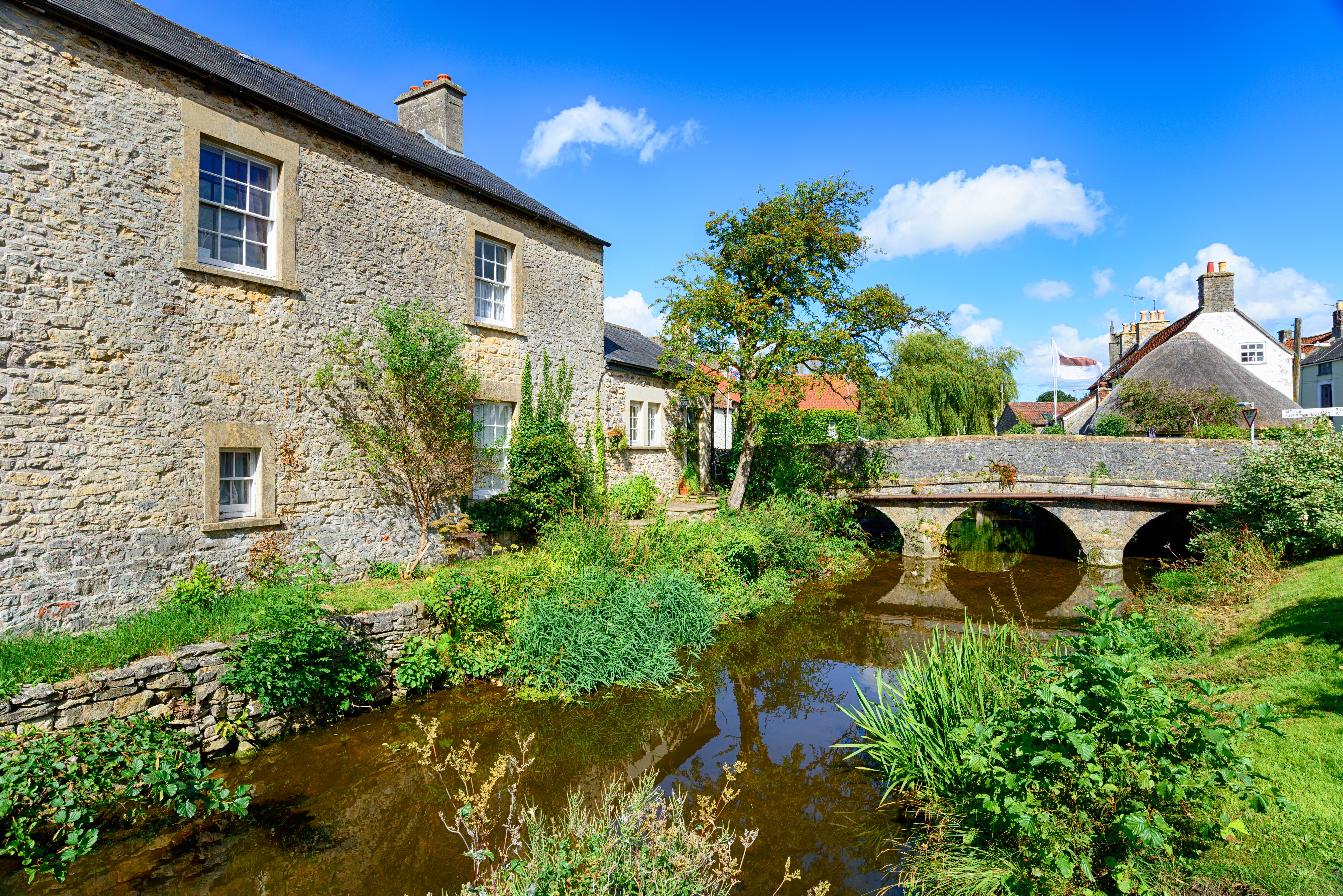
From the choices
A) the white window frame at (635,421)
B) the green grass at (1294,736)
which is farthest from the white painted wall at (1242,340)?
the white window frame at (635,421)

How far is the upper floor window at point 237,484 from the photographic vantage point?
25.9 ft

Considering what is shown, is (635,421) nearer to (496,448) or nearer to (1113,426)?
(496,448)

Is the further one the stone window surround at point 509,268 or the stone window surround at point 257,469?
the stone window surround at point 509,268

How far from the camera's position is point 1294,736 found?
4574 mm

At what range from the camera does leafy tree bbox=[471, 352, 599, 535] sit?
1119cm

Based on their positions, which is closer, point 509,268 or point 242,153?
point 242,153

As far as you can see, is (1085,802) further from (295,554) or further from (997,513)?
(997,513)

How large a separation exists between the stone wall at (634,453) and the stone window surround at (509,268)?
2.85 meters

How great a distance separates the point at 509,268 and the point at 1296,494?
14.2 metres

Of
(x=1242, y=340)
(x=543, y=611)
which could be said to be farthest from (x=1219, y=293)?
(x=543, y=611)

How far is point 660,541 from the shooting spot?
11.7 m

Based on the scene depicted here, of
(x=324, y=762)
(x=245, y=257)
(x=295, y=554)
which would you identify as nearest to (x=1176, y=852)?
(x=324, y=762)

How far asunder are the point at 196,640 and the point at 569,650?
3889 millimetres

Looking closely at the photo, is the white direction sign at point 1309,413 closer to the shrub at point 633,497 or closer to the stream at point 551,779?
the stream at point 551,779
